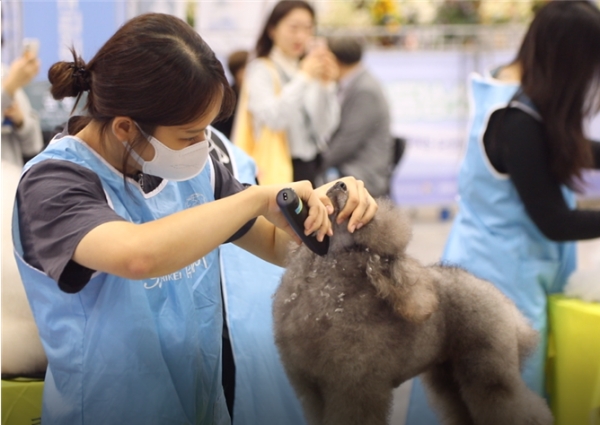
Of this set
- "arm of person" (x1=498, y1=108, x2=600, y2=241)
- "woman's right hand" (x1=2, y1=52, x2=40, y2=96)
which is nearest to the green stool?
"woman's right hand" (x1=2, y1=52, x2=40, y2=96)

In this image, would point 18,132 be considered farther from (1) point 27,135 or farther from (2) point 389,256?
(2) point 389,256

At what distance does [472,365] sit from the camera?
2.99ft

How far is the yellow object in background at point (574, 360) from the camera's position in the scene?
1.03 metres

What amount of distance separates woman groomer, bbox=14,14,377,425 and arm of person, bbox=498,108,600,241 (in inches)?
23.5

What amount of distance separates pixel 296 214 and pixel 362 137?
1556 millimetres

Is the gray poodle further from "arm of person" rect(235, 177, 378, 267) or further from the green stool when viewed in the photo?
the green stool

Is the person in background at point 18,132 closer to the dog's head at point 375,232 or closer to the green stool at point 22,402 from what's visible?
the green stool at point 22,402

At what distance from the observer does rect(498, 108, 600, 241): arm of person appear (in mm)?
1304

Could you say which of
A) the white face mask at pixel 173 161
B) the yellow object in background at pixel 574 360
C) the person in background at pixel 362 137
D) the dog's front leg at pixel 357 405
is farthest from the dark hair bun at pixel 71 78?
the person in background at pixel 362 137

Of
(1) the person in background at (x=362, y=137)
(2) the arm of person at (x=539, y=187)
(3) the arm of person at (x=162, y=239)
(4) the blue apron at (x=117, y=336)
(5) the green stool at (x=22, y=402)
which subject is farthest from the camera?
(1) the person in background at (x=362, y=137)

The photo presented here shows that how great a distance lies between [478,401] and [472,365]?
0.17 ft

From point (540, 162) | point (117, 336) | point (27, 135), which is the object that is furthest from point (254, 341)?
point (27, 135)

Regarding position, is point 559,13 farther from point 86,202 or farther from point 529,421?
point 86,202

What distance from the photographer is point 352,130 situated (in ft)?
7.78
